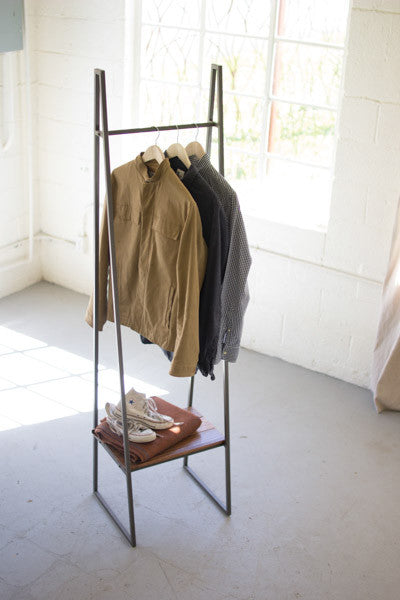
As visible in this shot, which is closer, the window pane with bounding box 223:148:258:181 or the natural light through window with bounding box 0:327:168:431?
the natural light through window with bounding box 0:327:168:431

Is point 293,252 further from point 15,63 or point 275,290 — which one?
point 15,63

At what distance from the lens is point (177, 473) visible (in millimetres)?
3082

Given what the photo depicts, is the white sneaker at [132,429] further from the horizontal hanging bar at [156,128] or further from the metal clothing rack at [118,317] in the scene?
the horizontal hanging bar at [156,128]

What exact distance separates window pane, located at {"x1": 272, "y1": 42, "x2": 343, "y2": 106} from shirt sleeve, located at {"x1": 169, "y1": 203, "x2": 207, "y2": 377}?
1.65 meters

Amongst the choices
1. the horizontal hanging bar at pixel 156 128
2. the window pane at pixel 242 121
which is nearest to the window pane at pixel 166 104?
the window pane at pixel 242 121

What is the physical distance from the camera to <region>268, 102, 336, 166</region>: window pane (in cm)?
371

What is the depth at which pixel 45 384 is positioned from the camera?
12.0 ft

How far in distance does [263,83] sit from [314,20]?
1.34 ft

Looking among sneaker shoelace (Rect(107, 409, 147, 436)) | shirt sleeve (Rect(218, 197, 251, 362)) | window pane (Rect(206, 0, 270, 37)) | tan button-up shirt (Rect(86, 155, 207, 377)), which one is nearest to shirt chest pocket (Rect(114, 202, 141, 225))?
tan button-up shirt (Rect(86, 155, 207, 377))

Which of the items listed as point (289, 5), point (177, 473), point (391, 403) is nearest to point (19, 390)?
point (177, 473)

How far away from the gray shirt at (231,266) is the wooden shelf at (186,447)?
1.21 ft

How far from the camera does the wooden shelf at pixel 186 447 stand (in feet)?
8.40

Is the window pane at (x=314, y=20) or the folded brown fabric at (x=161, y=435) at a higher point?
the window pane at (x=314, y=20)

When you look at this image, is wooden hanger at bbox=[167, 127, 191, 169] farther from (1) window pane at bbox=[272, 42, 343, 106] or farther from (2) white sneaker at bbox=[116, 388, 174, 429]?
(1) window pane at bbox=[272, 42, 343, 106]
